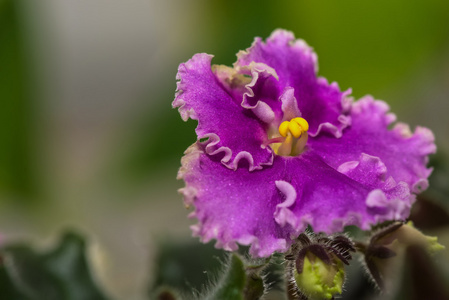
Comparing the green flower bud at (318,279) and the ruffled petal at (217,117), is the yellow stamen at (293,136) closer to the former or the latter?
the ruffled petal at (217,117)

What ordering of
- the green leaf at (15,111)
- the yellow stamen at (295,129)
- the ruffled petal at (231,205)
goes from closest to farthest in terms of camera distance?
1. the ruffled petal at (231,205)
2. the yellow stamen at (295,129)
3. the green leaf at (15,111)

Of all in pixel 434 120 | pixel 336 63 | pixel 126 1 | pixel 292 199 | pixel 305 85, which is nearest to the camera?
pixel 292 199

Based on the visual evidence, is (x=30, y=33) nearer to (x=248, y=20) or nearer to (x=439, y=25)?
(x=248, y=20)

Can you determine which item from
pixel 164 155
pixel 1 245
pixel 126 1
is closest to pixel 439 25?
pixel 164 155

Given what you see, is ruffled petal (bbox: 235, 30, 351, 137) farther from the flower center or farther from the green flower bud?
the green flower bud

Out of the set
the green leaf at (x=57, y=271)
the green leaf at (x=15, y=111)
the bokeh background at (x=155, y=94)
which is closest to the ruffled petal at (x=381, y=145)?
the green leaf at (x=57, y=271)

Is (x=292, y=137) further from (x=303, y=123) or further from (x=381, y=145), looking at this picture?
(x=381, y=145)
